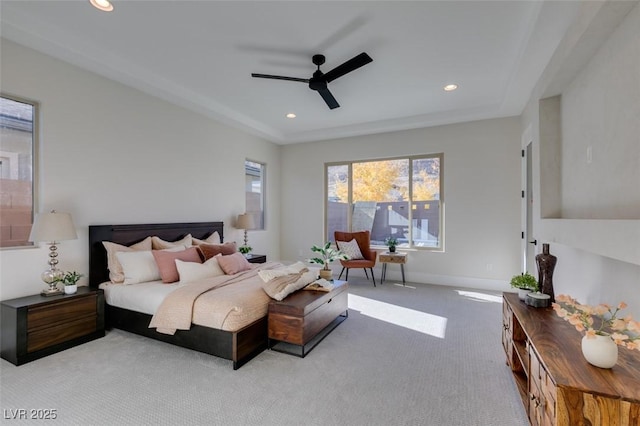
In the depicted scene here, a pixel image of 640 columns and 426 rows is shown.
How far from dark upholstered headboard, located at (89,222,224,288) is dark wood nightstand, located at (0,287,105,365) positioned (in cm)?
33

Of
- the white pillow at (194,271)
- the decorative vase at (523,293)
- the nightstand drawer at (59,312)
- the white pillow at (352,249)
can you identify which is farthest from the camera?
the white pillow at (352,249)

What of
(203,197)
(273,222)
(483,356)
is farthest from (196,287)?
(273,222)

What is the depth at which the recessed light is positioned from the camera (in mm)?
2392

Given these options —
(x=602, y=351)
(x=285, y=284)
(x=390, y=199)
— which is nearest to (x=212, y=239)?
(x=285, y=284)

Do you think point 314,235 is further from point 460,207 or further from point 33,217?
point 33,217

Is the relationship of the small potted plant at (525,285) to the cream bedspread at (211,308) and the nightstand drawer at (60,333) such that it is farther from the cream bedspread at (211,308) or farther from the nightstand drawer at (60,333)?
the nightstand drawer at (60,333)

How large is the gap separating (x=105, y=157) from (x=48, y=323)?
6.05ft

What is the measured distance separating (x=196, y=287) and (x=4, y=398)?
4.60 feet

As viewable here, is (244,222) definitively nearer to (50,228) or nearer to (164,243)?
(164,243)

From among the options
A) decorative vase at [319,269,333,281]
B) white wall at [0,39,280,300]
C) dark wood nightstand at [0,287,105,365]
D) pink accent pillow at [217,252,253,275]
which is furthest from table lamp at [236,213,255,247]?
dark wood nightstand at [0,287,105,365]

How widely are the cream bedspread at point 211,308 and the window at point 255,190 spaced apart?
9.78 ft

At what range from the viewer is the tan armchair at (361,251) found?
17.0ft

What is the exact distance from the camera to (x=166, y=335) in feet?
9.15

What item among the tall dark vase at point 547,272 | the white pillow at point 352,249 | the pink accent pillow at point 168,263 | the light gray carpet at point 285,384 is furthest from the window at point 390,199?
the pink accent pillow at point 168,263
